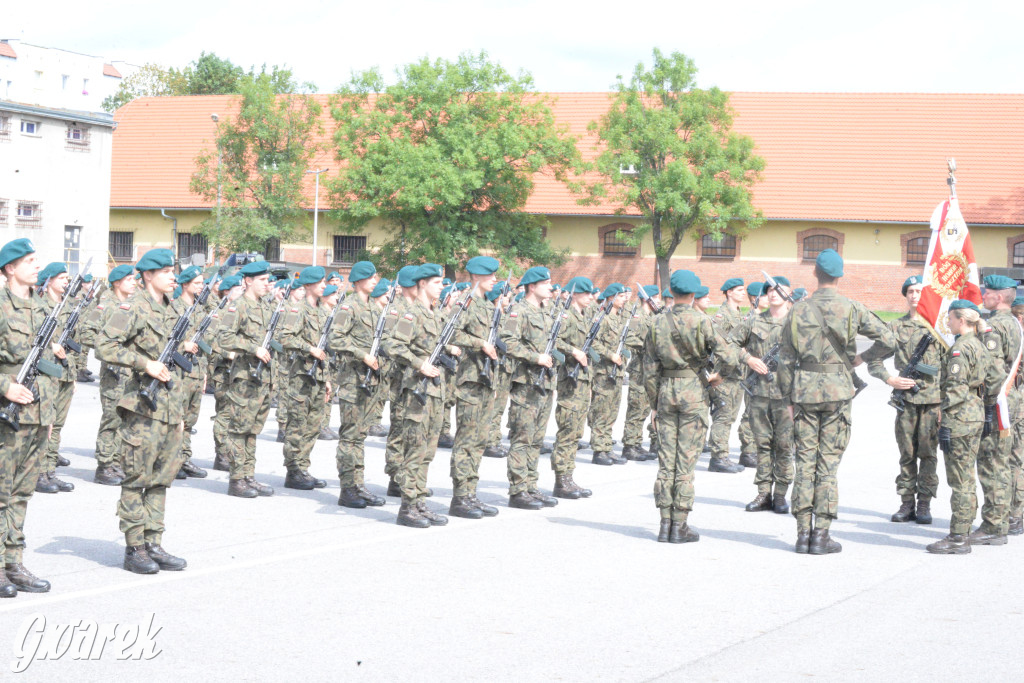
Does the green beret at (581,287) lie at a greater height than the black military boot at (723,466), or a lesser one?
greater

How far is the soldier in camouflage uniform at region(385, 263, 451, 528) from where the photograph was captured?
942cm

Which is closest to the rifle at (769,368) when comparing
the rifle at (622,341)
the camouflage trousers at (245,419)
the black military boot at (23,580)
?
the rifle at (622,341)

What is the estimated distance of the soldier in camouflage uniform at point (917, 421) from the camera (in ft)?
32.6

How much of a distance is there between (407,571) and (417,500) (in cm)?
170

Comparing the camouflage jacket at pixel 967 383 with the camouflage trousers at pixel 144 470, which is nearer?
the camouflage trousers at pixel 144 470

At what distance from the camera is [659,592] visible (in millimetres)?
7488

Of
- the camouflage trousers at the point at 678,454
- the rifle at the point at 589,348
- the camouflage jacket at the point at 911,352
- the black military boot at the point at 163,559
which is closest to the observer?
the black military boot at the point at 163,559

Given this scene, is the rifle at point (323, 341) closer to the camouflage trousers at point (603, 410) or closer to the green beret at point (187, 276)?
the green beret at point (187, 276)

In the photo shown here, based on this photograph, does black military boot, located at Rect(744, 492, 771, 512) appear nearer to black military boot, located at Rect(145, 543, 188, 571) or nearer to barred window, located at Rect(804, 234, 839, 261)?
black military boot, located at Rect(145, 543, 188, 571)

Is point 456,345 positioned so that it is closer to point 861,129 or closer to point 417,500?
point 417,500

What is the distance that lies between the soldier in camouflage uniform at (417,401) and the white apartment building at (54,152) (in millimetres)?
34850

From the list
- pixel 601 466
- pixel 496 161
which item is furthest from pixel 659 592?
Result: pixel 496 161

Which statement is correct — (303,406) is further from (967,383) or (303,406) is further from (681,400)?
(967,383)

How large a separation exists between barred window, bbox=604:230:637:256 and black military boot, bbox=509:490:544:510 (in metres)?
37.0
